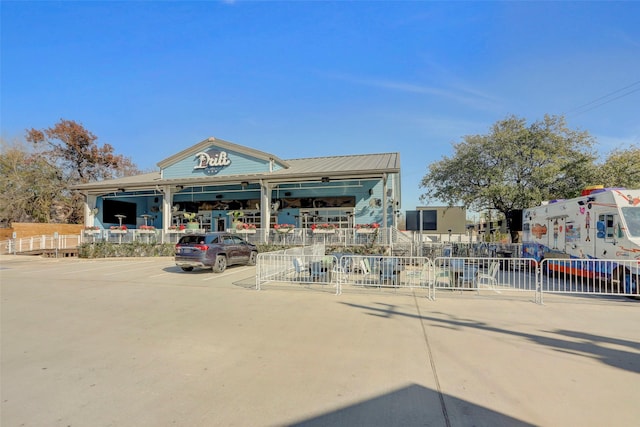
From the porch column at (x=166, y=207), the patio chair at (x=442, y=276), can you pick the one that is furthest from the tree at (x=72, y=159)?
the patio chair at (x=442, y=276)

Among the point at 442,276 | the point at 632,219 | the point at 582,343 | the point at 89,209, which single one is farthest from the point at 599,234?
the point at 89,209

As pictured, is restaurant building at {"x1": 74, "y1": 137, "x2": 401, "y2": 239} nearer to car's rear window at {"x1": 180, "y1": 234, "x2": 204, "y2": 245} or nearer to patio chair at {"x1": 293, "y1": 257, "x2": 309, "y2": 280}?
car's rear window at {"x1": 180, "y1": 234, "x2": 204, "y2": 245}

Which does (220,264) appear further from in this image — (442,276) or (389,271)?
(442,276)

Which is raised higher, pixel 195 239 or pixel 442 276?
pixel 195 239

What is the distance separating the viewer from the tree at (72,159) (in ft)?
106

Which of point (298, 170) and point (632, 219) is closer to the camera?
point (632, 219)

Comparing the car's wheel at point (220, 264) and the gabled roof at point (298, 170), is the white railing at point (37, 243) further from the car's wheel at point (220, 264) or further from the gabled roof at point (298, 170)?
the car's wheel at point (220, 264)

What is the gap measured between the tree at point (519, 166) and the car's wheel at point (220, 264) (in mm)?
14366

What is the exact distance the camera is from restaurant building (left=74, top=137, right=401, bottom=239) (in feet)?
64.2

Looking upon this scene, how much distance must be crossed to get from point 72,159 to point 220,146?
22.5 metres

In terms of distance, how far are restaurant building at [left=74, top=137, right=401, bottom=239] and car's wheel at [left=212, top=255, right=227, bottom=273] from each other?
5432 millimetres

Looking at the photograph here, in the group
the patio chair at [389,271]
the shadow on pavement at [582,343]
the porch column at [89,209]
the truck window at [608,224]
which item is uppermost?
the porch column at [89,209]

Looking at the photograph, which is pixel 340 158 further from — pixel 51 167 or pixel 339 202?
pixel 51 167

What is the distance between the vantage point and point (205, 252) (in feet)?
40.7
